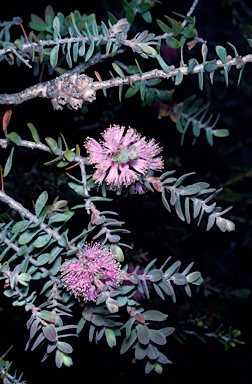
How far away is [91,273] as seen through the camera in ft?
2.31

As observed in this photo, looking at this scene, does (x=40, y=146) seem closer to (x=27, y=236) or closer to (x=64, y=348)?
(x=27, y=236)

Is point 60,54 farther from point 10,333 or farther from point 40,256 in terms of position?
point 10,333

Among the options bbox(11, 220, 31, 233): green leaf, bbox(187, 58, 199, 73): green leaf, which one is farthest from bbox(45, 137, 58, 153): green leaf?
bbox(187, 58, 199, 73): green leaf

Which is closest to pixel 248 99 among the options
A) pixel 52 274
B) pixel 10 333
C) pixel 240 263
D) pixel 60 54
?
pixel 240 263

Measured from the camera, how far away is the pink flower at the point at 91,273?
0.70 m

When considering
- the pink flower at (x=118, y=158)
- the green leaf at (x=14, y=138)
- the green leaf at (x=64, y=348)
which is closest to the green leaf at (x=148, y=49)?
the pink flower at (x=118, y=158)

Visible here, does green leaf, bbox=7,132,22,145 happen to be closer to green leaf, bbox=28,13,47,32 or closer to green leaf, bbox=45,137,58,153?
green leaf, bbox=45,137,58,153

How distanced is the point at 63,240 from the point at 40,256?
0.16ft

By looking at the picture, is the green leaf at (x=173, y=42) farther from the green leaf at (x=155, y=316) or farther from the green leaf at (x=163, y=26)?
the green leaf at (x=155, y=316)

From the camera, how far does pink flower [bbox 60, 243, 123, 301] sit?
70 cm

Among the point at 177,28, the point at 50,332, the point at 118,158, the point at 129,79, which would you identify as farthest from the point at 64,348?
the point at 177,28

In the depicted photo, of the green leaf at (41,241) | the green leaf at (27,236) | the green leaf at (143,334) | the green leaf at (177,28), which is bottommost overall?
the green leaf at (143,334)

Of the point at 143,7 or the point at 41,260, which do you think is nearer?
the point at 41,260

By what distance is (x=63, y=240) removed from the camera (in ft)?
2.30
